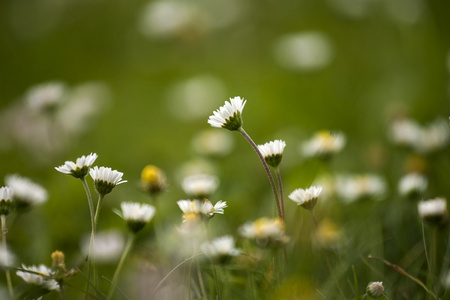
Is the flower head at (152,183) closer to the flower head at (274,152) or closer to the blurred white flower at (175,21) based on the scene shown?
the flower head at (274,152)

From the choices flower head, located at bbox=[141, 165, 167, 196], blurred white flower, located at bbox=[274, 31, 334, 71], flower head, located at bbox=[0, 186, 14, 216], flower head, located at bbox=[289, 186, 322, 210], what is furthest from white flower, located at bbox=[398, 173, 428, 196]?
blurred white flower, located at bbox=[274, 31, 334, 71]

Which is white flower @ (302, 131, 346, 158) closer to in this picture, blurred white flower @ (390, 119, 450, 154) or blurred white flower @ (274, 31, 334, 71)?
blurred white flower @ (390, 119, 450, 154)

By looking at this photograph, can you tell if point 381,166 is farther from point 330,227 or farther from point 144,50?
point 144,50

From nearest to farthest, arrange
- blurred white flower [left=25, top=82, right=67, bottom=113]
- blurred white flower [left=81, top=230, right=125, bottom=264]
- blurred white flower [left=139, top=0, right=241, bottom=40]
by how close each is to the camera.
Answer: blurred white flower [left=81, top=230, right=125, bottom=264]
blurred white flower [left=25, top=82, right=67, bottom=113]
blurred white flower [left=139, top=0, right=241, bottom=40]

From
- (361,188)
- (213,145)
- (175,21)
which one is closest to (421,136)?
(361,188)

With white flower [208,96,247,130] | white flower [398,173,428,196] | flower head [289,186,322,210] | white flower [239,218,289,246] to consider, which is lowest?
white flower [398,173,428,196]

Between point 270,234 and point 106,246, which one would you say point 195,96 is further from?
point 270,234

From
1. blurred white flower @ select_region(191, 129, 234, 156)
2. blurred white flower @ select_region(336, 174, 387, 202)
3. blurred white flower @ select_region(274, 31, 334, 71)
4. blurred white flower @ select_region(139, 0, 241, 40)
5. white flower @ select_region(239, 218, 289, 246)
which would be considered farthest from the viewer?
blurred white flower @ select_region(139, 0, 241, 40)

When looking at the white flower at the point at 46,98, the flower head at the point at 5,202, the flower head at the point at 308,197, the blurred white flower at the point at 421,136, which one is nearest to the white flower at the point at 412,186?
the blurred white flower at the point at 421,136
